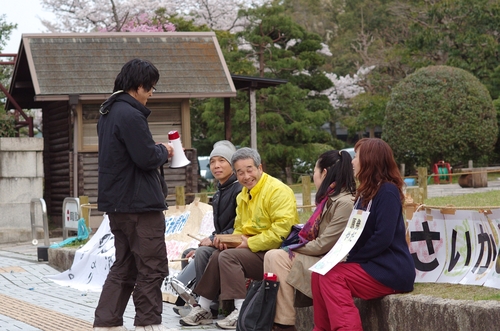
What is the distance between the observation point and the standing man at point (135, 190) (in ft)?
19.5

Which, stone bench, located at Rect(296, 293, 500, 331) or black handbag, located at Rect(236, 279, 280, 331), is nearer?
stone bench, located at Rect(296, 293, 500, 331)

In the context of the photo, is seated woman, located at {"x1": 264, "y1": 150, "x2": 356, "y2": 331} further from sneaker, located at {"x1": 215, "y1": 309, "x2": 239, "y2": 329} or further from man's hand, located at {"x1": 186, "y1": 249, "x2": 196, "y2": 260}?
man's hand, located at {"x1": 186, "y1": 249, "x2": 196, "y2": 260}

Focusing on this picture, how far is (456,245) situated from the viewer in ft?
19.2

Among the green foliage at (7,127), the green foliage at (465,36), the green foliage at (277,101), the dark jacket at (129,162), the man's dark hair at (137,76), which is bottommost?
the dark jacket at (129,162)

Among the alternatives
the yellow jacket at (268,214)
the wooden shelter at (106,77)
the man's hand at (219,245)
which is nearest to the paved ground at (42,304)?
the man's hand at (219,245)

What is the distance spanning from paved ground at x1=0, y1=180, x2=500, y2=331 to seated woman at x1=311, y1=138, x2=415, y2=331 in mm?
1713

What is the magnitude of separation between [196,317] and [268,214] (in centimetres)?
107

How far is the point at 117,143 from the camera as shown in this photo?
600 centimetres

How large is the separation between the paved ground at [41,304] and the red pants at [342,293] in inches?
59.7

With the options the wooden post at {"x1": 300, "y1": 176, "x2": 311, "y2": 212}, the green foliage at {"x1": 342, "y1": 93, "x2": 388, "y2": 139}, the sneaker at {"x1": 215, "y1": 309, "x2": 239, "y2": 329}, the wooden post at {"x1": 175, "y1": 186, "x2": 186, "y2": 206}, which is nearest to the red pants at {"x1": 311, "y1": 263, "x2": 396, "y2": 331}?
the sneaker at {"x1": 215, "y1": 309, "x2": 239, "y2": 329}

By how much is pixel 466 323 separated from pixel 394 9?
31.1 m

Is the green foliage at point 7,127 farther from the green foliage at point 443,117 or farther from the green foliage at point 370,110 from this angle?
the green foliage at point 370,110

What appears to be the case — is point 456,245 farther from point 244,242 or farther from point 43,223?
point 43,223

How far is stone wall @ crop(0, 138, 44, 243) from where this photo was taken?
1642cm
